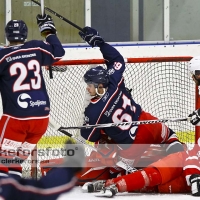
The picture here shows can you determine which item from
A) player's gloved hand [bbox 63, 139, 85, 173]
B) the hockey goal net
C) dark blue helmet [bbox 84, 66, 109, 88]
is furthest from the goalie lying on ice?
player's gloved hand [bbox 63, 139, 85, 173]

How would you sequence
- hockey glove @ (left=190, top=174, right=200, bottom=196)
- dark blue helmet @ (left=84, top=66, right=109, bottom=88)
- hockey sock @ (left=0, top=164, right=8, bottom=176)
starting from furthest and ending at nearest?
dark blue helmet @ (left=84, top=66, right=109, bottom=88)
hockey glove @ (left=190, top=174, right=200, bottom=196)
hockey sock @ (left=0, top=164, right=8, bottom=176)

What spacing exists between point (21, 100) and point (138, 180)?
2.62 feet

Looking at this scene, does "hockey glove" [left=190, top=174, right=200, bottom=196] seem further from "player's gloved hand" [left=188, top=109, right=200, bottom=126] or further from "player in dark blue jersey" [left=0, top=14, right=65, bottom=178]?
"player in dark blue jersey" [left=0, top=14, right=65, bottom=178]

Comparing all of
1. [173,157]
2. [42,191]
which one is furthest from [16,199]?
[173,157]

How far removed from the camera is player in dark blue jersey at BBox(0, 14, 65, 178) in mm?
3834

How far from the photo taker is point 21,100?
12.6 ft

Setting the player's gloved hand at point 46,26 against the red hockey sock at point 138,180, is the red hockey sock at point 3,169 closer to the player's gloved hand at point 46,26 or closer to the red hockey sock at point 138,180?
the red hockey sock at point 138,180

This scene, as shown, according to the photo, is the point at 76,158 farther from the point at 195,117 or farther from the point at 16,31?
the point at 195,117

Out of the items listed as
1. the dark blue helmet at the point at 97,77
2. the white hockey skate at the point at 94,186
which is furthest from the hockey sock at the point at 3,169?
the dark blue helmet at the point at 97,77

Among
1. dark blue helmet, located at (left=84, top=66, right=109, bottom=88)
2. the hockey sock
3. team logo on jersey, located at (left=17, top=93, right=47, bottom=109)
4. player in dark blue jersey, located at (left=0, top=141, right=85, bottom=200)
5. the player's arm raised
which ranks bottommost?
the hockey sock

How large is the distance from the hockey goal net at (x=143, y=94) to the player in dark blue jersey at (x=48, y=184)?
253cm

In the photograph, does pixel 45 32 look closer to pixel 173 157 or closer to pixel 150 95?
pixel 173 157

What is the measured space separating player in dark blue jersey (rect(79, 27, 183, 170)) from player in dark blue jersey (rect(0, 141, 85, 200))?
202 centimetres

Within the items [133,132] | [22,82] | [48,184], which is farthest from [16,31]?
[48,184]
